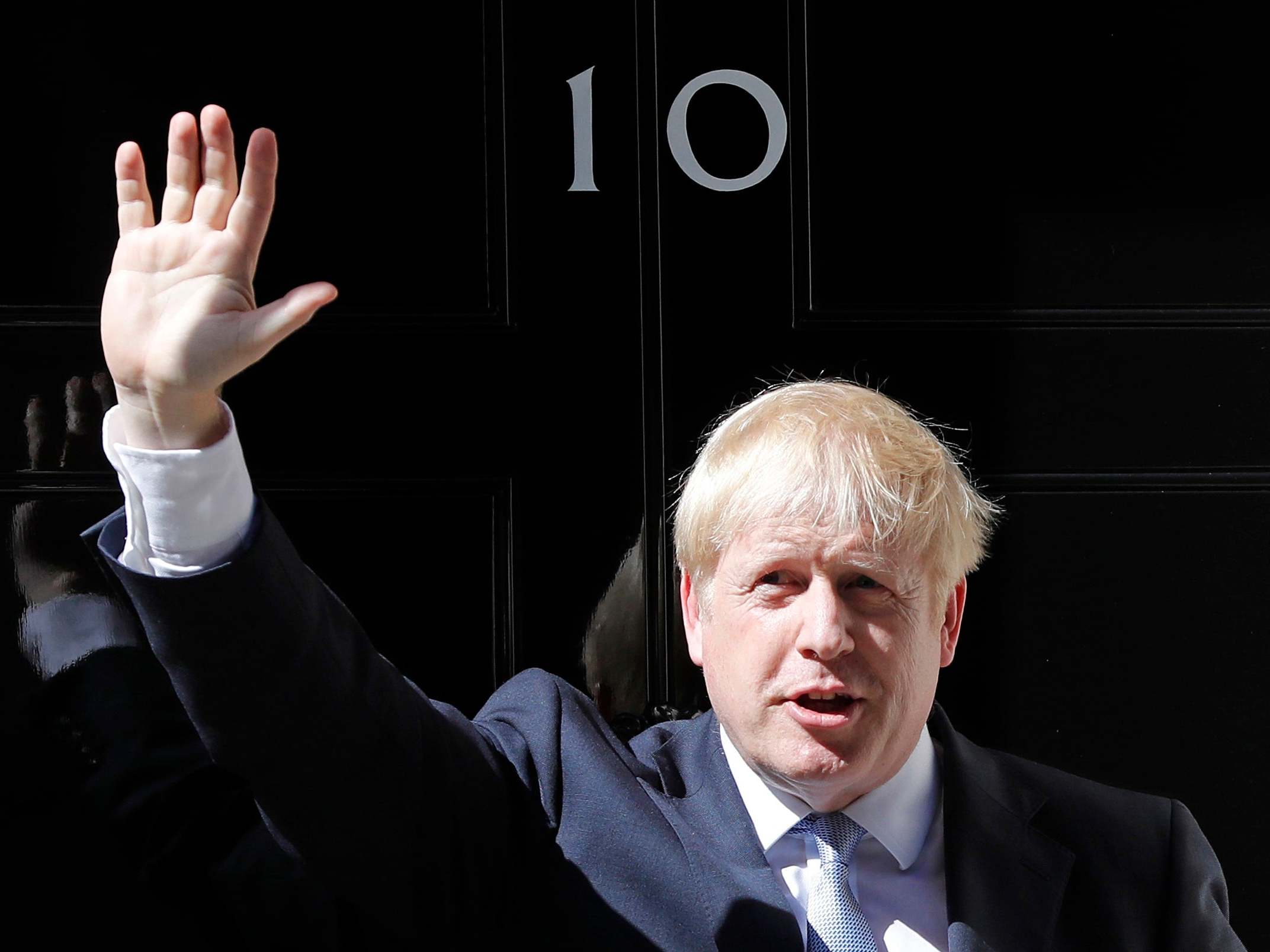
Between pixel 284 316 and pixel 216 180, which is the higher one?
pixel 216 180

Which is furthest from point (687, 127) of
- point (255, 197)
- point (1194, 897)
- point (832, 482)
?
point (1194, 897)

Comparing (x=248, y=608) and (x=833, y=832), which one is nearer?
(x=248, y=608)

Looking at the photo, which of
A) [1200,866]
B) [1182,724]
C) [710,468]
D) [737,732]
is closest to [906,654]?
[737,732]

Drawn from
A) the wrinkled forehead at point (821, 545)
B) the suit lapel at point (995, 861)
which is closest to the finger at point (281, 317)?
the wrinkled forehead at point (821, 545)

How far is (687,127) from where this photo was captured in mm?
2242

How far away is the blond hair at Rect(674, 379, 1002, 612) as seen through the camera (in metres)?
1.80

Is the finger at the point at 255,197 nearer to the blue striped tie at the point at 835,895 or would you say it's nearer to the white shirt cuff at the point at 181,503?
the white shirt cuff at the point at 181,503

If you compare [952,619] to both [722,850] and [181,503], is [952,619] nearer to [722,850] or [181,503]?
[722,850]

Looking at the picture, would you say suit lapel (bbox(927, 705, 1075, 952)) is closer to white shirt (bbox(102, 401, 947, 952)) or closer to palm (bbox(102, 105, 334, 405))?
white shirt (bbox(102, 401, 947, 952))

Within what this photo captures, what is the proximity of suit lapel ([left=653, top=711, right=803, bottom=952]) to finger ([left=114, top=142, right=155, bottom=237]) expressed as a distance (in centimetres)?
97

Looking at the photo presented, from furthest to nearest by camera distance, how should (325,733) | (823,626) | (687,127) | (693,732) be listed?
(687,127)
(693,732)
(823,626)
(325,733)

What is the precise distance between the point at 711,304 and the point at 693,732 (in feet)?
2.23

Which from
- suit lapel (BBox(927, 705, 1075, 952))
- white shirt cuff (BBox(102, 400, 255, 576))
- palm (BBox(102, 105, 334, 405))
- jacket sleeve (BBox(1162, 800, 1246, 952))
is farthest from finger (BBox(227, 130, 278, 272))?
jacket sleeve (BBox(1162, 800, 1246, 952))

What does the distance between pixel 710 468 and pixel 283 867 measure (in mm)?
802
